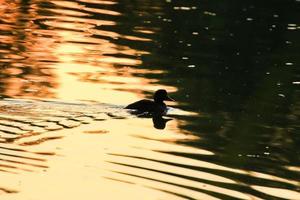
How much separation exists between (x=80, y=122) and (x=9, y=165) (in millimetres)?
4062

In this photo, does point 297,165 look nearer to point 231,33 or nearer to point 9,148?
point 9,148

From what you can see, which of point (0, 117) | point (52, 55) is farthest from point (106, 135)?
point (52, 55)

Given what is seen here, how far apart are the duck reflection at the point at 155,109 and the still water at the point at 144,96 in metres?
0.12

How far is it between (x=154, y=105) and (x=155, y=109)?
0.09 m

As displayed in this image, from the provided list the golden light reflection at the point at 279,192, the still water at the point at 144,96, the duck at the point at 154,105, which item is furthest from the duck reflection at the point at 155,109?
the golden light reflection at the point at 279,192

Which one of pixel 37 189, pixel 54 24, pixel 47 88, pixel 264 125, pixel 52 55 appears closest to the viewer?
pixel 37 189

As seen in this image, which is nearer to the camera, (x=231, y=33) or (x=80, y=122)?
(x=80, y=122)

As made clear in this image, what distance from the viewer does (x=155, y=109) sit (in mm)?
19469

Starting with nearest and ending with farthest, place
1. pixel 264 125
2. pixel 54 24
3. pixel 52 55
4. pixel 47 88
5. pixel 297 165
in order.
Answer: pixel 297 165 < pixel 264 125 < pixel 47 88 < pixel 52 55 < pixel 54 24

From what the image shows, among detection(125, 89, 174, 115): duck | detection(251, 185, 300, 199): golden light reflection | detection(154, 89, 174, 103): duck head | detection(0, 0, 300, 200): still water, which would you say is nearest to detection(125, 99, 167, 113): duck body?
detection(125, 89, 174, 115): duck

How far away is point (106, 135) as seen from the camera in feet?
54.9

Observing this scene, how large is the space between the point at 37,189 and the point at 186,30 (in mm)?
21502

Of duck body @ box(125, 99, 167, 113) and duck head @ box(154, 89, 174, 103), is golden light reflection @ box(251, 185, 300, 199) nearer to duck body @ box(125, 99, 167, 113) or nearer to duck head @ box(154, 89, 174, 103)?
duck body @ box(125, 99, 167, 113)

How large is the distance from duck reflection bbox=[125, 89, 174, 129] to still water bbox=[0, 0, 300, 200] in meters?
0.12
